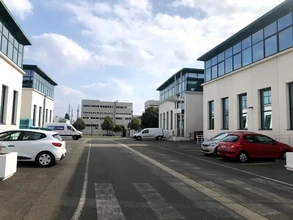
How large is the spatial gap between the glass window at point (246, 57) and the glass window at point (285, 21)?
453 cm

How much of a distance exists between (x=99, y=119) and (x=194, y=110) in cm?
8595

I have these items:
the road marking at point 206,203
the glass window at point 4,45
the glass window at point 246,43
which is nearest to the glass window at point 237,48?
the glass window at point 246,43

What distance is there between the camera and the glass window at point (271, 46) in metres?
23.4

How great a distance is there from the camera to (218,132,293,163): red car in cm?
1606

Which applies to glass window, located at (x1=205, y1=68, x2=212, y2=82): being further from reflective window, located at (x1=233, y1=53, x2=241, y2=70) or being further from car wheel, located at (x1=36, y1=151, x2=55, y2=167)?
car wheel, located at (x1=36, y1=151, x2=55, y2=167)

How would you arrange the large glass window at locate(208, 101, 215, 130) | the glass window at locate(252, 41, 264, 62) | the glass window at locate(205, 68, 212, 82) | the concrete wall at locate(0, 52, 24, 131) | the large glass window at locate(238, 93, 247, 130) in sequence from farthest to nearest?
the glass window at locate(205, 68, 212, 82) < the large glass window at locate(208, 101, 215, 130) < the large glass window at locate(238, 93, 247, 130) < the glass window at locate(252, 41, 264, 62) < the concrete wall at locate(0, 52, 24, 131)

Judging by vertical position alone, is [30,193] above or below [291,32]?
below

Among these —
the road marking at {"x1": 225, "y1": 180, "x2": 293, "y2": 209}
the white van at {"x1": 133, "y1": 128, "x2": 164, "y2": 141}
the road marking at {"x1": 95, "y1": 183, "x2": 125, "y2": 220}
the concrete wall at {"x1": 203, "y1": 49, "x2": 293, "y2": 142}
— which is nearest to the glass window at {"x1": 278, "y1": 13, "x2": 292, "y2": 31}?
the concrete wall at {"x1": 203, "y1": 49, "x2": 293, "y2": 142}

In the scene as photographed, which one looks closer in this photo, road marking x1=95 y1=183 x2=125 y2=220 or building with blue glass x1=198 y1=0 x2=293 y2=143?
road marking x1=95 y1=183 x2=125 y2=220

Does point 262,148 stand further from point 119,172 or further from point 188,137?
point 188,137

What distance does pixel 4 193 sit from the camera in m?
7.65

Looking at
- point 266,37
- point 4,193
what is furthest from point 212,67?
point 4,193

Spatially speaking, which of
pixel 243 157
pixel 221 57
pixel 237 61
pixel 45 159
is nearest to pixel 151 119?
pixel 221 57

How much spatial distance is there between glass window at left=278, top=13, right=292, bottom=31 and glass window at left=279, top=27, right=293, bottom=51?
0.41 metres
